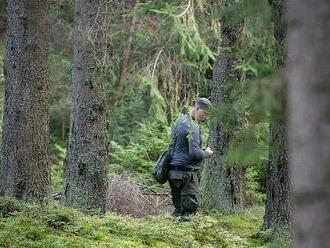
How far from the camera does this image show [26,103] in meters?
8.32

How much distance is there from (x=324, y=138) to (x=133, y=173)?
40.4ft

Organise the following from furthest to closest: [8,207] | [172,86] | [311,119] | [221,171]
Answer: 1. [172,86]
2. [221,171]
3. [8,207]
4. [311,119]

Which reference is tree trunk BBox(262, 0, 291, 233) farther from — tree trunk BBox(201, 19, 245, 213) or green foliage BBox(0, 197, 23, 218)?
green foliage BBox(0, 197, 23, 218)

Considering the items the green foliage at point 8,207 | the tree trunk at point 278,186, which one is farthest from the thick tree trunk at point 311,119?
the green foliage at point 8,207

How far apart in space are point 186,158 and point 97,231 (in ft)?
7.79

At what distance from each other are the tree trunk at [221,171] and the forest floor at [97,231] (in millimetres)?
2046

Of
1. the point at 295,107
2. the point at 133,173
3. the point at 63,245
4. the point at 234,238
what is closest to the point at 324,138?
the point at 295,107

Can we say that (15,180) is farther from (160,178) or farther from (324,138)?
(324,138)

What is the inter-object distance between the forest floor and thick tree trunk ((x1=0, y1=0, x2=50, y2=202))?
51 cm

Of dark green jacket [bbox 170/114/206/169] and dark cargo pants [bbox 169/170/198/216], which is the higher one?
dark green jacket [bbox 170/114/206/169]

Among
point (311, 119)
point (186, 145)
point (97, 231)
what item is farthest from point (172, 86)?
point (311, 119)

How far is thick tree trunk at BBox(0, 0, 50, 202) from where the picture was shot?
8203 millimetres

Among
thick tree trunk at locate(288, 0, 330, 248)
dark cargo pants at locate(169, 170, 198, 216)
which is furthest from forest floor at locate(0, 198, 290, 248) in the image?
thick tree trunk at locate(288, 0, 330, 248)

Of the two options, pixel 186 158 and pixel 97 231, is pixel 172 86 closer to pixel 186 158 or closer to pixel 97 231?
pixel 186 158
